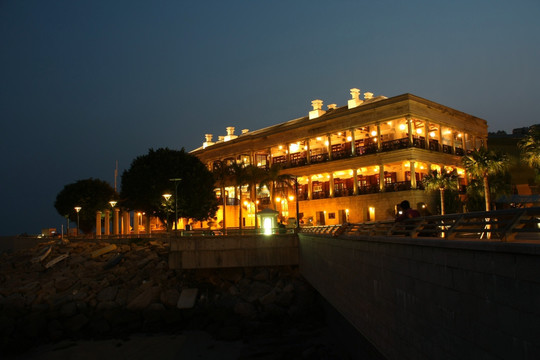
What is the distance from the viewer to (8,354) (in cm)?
2648

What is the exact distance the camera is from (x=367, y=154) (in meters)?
52.5

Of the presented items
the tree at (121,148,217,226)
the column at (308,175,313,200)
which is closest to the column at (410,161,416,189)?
the column at (308,175,313,200)

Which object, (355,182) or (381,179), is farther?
(355,182)

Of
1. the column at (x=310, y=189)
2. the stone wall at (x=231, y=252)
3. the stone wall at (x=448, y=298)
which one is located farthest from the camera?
the column at (x=310, y=189)

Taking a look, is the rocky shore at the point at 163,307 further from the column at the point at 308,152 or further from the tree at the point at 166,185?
the column at the point at 308,152

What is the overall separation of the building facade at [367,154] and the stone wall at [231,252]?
14940mm

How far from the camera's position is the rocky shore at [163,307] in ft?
87.6

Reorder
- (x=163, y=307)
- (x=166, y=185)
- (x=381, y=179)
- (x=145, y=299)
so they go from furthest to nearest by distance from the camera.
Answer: (x=166, y=185)
(x=381, y=179)
(x=145, y=299)
(x=163, y=307)

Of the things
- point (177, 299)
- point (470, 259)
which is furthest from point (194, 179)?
point (470, 259)

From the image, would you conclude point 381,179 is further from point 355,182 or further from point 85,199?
point 85,199

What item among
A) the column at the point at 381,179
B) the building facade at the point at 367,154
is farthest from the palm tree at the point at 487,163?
the column at the point at 381,179

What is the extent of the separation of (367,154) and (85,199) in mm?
42295

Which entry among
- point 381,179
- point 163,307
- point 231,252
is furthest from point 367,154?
point 163,307

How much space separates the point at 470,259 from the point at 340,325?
16.5 metres
